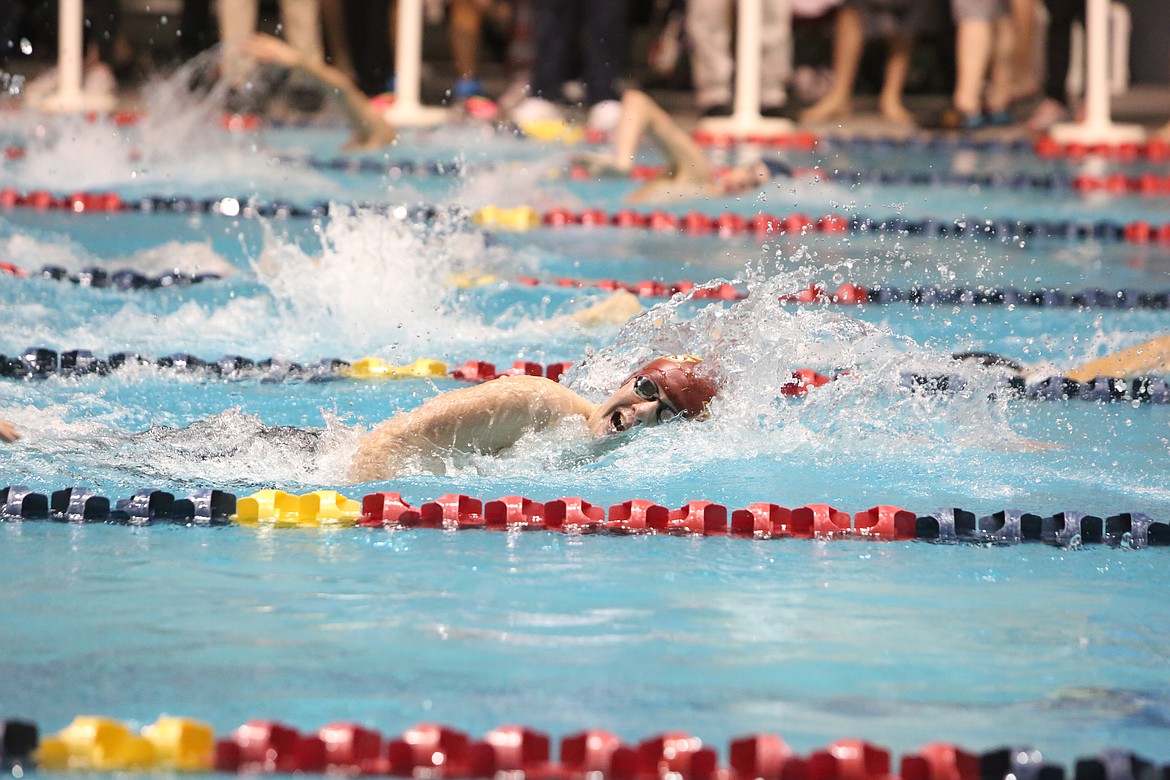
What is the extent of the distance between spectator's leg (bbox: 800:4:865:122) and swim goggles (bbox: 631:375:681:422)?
7.45m

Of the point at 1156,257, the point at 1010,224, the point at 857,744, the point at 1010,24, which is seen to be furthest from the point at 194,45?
the point at 857,744

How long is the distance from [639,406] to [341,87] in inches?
196

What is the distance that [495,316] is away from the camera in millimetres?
5887

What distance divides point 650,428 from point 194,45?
28.7 feet

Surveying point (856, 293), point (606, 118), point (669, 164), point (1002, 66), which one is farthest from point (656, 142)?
point (1002, 66)

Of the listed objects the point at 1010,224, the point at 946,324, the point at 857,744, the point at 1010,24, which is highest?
the point at 1010,24

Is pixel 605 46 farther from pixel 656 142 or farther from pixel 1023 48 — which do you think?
pixel 656 142

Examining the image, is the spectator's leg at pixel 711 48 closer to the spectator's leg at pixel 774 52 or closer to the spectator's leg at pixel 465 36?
the spectator's leg at pixel 774 52

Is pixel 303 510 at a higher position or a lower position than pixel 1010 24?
lower

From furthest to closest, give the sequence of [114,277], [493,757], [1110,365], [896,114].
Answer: [896,114], [114,277], [1110,365], [493,757]

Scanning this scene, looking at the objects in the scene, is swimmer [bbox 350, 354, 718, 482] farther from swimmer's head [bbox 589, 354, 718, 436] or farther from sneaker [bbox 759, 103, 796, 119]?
sneaker [bbox 759, 103, 796, 119]

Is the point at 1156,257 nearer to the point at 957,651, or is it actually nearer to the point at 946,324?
the point at 946,324

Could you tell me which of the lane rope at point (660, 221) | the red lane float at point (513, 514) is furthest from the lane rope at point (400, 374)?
the lane rope at point (660, 221)

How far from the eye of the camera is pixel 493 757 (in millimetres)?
2217
